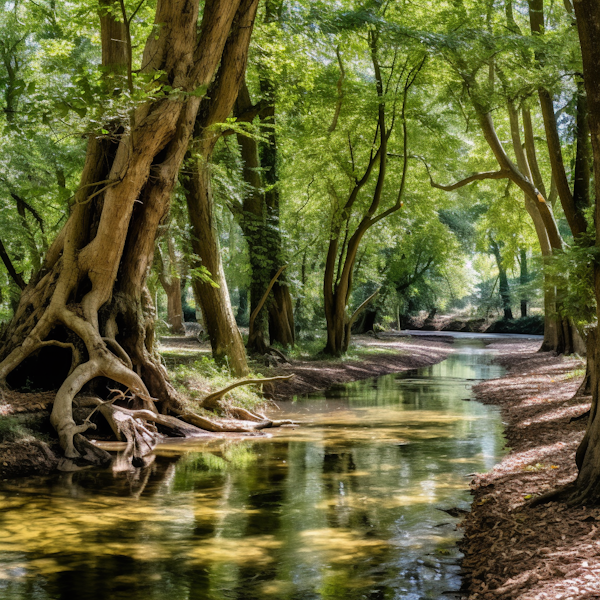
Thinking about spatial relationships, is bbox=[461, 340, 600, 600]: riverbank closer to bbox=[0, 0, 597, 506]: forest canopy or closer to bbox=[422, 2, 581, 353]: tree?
bbox=[0, 0, 597, 506]: forest canopy

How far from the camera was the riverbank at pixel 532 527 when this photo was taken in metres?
3.91

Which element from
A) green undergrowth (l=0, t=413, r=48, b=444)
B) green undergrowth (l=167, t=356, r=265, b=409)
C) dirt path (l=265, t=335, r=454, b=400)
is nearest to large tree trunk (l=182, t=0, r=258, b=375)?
green undergrowth (l=167, t=356, r=265, b=409)

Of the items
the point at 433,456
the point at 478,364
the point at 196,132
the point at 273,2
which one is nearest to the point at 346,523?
the point at 433,456

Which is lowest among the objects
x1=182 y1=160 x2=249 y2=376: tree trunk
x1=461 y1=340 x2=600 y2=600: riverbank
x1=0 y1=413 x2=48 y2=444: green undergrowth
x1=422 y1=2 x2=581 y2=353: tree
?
x1=461 y1=340 x2=600 y2=600: riverbank

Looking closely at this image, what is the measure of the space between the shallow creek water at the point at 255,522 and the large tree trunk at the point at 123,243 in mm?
1819

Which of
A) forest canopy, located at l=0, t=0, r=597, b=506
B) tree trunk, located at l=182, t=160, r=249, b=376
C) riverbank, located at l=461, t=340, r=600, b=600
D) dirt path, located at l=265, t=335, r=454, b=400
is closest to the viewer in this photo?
riverbank, located at l=461, t=340, r=600, b=600

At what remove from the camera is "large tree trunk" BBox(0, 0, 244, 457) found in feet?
32.0

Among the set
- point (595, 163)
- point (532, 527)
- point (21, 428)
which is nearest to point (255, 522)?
point (532, 527)

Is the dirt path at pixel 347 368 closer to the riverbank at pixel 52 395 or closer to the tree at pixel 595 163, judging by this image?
the riverbank at pixel 52 395

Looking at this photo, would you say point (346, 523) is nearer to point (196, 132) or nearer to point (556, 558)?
point (556, 558)

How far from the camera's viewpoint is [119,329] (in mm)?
10656

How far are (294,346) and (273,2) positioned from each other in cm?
1113

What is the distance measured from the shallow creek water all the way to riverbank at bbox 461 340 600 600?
0.25m

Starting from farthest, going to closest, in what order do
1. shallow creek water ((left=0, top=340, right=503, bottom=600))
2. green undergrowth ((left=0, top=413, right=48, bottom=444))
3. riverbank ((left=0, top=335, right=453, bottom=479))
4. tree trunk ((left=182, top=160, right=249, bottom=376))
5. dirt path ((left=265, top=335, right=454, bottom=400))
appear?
1. dirt path ((left=265, top=335, right=454, bottom=400))
2. tree trunk ((left=182, top=160, right=249, bottom=376))
3. green undergrowth ((left=0, top=413, right=48, bottom=444))
4. riverbank ((left=0, top=335, right=453, bottom=479))
5. shallow creek water ((left=0, top=340, right=503, bottom=600))
